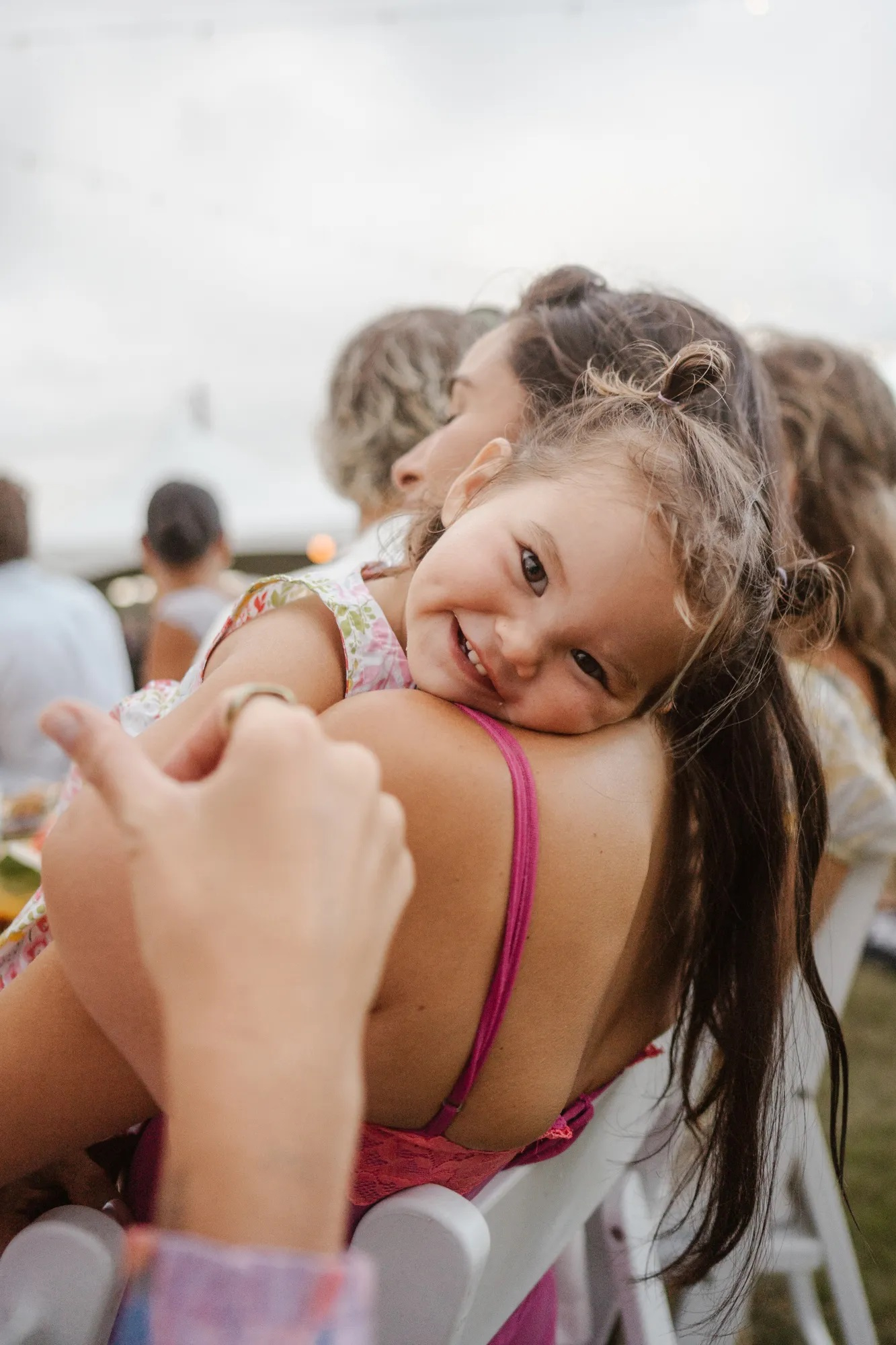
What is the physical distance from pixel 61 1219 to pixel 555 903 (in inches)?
17.2

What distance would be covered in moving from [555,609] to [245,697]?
44 centimetres

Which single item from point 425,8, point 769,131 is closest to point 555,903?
point 425,8

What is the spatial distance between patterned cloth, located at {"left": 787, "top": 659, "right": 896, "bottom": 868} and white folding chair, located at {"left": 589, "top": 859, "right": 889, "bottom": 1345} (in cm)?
5

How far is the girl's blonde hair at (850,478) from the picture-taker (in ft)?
7.42

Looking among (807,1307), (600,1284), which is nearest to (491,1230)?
(600,1284)

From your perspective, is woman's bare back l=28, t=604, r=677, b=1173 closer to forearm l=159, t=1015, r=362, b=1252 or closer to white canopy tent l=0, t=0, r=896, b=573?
forearm l=159, t=1015, r=362, b=1252

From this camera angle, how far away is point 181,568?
3854 mm

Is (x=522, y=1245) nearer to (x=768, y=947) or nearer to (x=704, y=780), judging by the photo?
(x=768, y=947)

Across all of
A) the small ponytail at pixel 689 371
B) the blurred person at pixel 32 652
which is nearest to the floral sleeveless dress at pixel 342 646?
the small ponytail at pixel 689 371

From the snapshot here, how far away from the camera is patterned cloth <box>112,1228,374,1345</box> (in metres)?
0.40

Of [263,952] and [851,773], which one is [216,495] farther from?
[263,952]

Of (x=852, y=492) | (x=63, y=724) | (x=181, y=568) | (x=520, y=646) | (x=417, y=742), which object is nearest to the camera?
(x=63, y=724)

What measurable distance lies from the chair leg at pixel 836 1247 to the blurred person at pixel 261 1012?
6.38 ft

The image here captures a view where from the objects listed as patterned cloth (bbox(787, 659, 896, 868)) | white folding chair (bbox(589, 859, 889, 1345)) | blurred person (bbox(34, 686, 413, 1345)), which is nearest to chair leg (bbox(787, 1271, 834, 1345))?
white folding chair (bbox(589, 859, 889, 1345))
